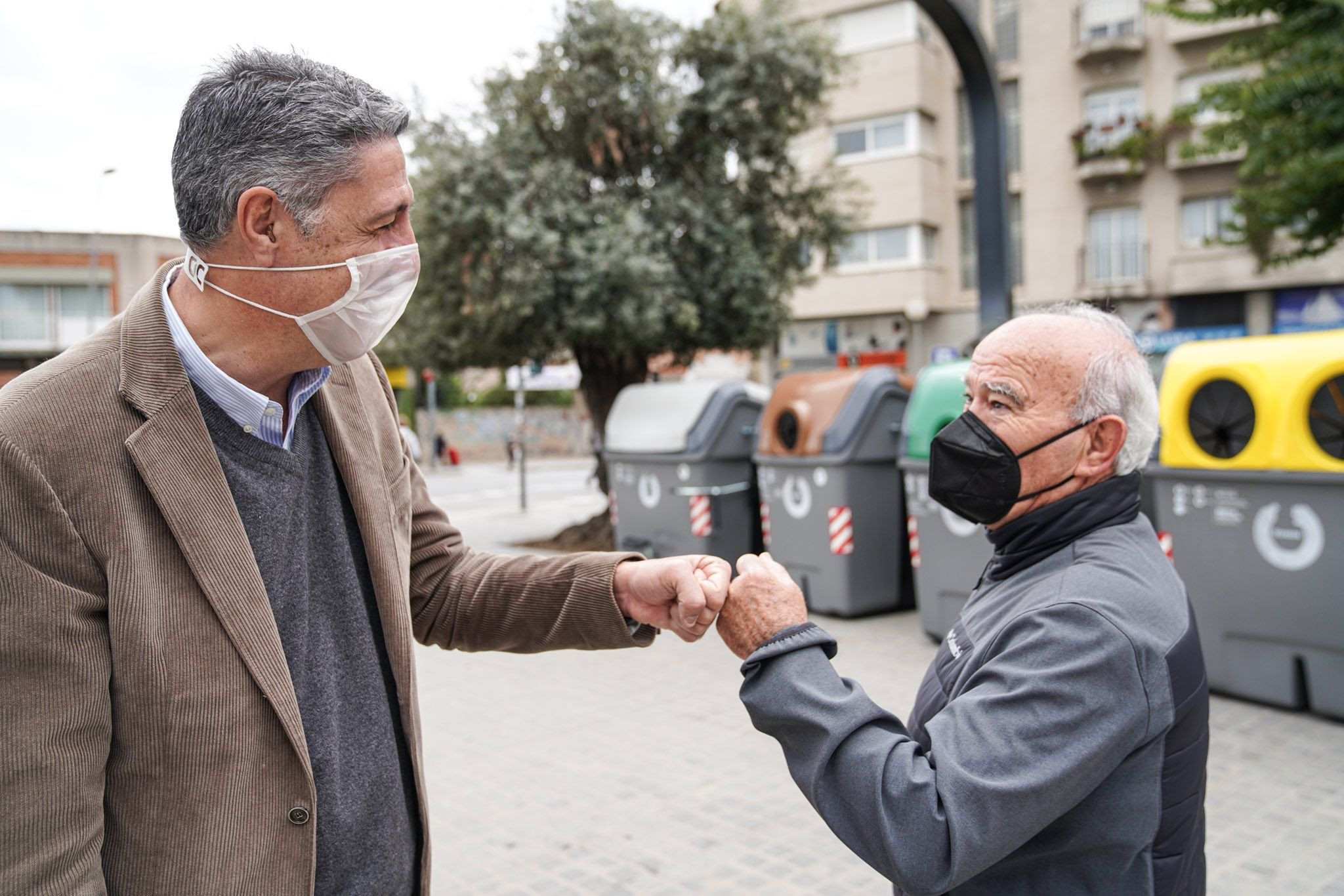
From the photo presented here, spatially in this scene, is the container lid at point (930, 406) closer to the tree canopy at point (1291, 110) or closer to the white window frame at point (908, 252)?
the tree canopy at point (1291, 110)

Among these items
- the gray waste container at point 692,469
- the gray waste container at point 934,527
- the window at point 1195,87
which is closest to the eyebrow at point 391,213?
the gray waste container at point 934,527

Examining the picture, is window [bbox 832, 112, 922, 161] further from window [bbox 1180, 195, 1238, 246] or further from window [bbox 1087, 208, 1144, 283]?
window [bbox 1180, 195, 1238, 246]

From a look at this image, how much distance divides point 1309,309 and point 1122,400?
2253 cm

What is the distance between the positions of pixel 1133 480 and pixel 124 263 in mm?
6814

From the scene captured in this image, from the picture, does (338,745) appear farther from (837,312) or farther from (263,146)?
(837,312)

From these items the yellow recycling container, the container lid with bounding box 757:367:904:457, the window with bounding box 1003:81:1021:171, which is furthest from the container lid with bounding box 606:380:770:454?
the window with bounding box 1003:81:1021:171

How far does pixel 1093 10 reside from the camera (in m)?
22.9

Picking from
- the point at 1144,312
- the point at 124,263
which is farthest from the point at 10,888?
the point at 1144,312

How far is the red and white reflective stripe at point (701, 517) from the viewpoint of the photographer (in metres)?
9.21

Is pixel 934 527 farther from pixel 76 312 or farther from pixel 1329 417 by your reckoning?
pixel 76 312

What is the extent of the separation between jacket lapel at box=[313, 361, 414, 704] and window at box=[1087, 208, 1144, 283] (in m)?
24.0

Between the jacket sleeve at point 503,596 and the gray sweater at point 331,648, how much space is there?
1.00 ft

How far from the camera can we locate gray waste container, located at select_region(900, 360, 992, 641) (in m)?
6.83

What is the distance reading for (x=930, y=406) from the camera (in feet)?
23.3
